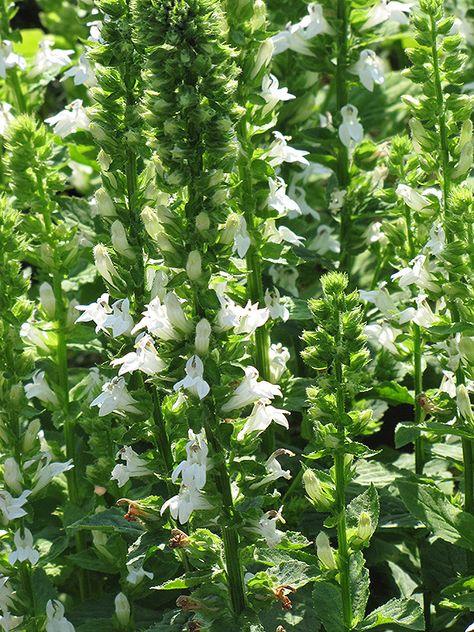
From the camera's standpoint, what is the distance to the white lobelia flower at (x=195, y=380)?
6.99 ft

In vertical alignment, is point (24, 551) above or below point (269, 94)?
below

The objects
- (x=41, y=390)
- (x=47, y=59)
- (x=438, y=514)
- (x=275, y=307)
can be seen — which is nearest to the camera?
(x=438, y=514)

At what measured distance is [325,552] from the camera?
95.0 inches

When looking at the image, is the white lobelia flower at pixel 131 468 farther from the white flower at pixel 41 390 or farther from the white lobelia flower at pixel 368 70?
the white lobelia flower at pixel 368 70

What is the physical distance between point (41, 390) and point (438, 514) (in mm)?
1162

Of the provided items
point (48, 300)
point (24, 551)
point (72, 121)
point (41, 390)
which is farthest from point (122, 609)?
point (72, 121)

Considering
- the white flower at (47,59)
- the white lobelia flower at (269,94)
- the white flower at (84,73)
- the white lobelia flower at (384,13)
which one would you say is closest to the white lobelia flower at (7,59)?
the white flower at (47,59)

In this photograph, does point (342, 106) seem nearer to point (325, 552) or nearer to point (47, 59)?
point (47, 59)

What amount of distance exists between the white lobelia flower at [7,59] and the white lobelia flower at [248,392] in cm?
171

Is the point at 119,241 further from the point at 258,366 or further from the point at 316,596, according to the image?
the point at 316,596

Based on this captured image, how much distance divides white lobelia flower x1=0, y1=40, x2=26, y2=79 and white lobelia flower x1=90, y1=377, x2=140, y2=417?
147 centimetres

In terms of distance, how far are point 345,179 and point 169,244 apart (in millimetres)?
1447

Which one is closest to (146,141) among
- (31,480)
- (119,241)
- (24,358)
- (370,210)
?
(119,241)

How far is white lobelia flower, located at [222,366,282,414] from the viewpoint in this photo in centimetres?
224
